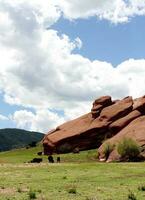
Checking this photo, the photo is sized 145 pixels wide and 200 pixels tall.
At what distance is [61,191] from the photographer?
31469 mm

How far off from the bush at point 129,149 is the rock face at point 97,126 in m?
20.5

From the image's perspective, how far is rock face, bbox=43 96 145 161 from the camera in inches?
4869

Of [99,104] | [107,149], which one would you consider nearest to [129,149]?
[107,149]

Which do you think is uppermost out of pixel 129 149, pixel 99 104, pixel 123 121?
pixel 99 104

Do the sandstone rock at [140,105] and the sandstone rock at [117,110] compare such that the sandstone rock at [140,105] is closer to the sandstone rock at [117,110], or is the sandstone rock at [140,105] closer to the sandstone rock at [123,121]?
the sandstone rock at [117,110]

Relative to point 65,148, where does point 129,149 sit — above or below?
below

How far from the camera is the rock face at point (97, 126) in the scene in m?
124

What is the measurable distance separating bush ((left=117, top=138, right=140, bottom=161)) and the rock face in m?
20.5

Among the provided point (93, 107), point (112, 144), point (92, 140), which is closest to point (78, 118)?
point (93, 107)

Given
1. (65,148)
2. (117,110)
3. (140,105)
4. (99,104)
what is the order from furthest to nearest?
(99,104)
(117,110)
(65,148)
(140,105)

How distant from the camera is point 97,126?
129 m

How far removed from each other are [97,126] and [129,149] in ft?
118

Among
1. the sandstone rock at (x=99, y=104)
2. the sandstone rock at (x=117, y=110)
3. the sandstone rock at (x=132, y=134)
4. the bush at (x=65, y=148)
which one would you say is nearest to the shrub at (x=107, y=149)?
the sandstone rock at (x=132, y=134)

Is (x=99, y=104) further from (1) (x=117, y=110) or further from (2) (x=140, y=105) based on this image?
(2) (x=140, y=105)
